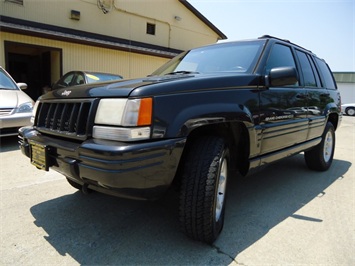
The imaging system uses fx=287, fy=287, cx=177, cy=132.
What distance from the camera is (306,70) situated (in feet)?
12.6

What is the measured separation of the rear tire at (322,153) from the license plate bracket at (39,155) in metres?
3.73

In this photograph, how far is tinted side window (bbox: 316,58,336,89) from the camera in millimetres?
4443

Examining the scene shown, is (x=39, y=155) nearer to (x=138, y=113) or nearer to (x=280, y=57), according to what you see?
(x=138, y=113)

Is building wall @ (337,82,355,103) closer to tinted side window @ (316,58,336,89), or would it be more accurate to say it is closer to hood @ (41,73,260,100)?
tinted side window @ (316,58,336,89)

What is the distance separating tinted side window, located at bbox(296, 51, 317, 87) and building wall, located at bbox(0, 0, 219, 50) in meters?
9.82

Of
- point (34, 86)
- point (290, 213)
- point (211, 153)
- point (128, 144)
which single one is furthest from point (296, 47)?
point (34, 86)

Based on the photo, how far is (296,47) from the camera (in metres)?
A: 3.72

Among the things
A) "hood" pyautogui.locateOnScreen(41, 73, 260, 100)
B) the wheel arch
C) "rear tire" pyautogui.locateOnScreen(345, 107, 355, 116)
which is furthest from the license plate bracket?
"rear tire" pyautogui.locateOnScreen(345, 107, 355, 116)

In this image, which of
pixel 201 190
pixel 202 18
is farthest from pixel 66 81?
pixel 202 18

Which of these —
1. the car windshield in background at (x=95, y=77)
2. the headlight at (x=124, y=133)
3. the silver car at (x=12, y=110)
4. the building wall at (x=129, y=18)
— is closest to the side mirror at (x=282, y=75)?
the headlight at (x=124, y=133)

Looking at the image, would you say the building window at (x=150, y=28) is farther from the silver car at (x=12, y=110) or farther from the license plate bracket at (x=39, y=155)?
the license plate bracket at (x=39, y=155)

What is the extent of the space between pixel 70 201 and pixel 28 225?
0.56 m

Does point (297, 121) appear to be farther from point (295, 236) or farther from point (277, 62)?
point (295, 236)

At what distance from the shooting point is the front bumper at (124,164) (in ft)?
5.67
